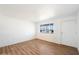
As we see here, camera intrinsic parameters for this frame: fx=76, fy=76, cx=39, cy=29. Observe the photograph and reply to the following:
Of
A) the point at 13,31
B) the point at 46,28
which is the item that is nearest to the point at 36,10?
the point at 46,28

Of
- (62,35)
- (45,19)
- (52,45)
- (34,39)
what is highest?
(45,19)

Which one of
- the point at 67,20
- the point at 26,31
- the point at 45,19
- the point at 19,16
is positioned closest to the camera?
the point at 67,20

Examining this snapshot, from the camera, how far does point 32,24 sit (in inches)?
105

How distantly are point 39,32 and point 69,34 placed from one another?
1.00m

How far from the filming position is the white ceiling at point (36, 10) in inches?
→ 74.9

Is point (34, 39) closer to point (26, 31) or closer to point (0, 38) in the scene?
point (26, 31)

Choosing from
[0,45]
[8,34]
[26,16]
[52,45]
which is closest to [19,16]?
[26,16]

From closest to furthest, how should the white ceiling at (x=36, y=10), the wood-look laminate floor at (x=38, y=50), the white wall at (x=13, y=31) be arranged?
the white ceiling at (x=36, y=10) → the wood-look laminate floor at (x=38, y=50) → the white wall at (x=13, y=31)

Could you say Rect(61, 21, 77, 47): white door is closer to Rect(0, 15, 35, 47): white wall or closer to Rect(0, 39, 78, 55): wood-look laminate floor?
Rect(0, 39, 78, 55): wood-look laminate floor

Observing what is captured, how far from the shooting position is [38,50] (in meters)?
2.54

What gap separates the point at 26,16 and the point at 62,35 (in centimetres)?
145

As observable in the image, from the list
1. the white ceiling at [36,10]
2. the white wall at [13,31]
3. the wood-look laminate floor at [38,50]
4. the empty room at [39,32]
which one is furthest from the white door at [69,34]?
the white wall at [13,31]

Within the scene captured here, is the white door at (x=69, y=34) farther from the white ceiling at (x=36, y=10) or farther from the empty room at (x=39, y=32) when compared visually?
the white ceiling at (x=36, y=10)

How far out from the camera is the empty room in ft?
7.50
